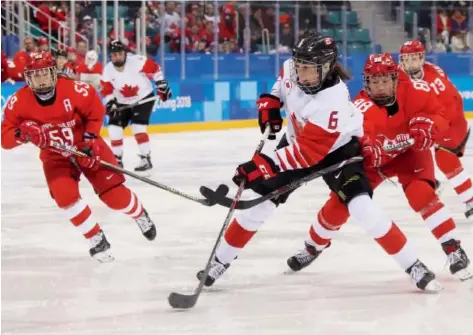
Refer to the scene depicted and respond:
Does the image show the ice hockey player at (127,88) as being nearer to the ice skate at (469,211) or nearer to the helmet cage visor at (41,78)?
the ice skate at (469,211)

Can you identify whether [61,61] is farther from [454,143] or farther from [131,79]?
[454,143]

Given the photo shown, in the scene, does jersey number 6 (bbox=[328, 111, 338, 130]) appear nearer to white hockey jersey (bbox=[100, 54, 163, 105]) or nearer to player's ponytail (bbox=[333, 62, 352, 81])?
player's ponytail (bbox=[333, 62, 352, 81])

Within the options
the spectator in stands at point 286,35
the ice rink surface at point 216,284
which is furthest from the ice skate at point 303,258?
the spectator in stands at point 286,35

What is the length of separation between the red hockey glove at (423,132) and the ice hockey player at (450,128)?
980 millimetres

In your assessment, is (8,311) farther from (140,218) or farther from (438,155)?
(438,155)

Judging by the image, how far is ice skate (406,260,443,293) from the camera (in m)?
3.55

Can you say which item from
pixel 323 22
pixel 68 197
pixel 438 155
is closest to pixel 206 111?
pixel 323 22

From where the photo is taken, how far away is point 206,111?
33.9 feet

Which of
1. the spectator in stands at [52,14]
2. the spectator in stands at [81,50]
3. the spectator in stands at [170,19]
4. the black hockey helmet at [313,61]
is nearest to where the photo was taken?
the black hockey helmet at [313,61]

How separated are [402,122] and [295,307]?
77 centimetres

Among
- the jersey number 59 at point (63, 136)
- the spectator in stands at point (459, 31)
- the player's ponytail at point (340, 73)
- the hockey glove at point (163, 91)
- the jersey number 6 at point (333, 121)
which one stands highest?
the player's ponytail at point (340, 73)

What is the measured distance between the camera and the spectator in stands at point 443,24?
1168 centimetres

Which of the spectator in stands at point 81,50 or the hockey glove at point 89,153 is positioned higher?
the hockey glove at point 89,153

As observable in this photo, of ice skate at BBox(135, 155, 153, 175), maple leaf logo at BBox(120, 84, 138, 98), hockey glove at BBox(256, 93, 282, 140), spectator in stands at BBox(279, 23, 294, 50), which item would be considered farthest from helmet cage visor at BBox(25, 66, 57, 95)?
spectator in stands at BBox(279, 23, 294, 50)
